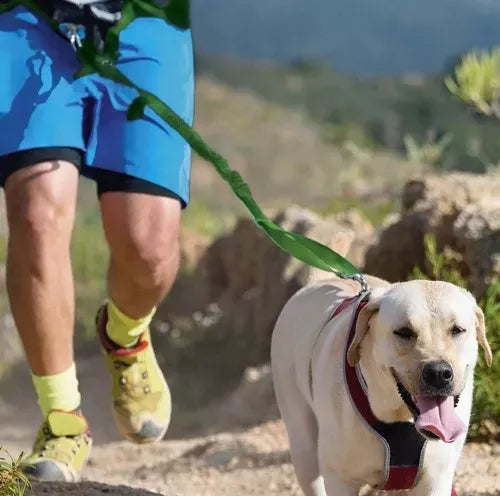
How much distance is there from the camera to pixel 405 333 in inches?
103

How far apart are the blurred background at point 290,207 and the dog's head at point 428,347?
Result: 114 cm

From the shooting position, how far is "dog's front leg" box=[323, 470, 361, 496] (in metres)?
2.87

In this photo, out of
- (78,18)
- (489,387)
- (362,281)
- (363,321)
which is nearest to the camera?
(363,321)

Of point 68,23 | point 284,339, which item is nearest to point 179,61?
point 68,23

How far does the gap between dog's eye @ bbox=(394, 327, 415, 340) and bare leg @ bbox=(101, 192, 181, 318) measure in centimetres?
119

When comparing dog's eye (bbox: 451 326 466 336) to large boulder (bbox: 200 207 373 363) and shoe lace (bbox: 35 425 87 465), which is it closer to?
shoe lace (bbox: 35 425 87 465)

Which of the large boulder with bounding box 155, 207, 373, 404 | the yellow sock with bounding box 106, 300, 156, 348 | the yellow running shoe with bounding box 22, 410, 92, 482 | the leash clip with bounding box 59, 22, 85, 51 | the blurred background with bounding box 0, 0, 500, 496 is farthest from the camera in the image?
the large boulder with bounding box 155, 207, 373, 404

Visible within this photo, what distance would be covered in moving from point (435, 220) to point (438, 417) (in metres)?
2.80

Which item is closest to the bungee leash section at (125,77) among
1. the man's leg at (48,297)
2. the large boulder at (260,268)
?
the man's leg at (48,297)

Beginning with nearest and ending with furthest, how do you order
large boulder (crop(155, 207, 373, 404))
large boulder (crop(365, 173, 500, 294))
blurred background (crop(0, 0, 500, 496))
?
blurred background (crop(0, 0, 500, 496)) → large boulder (crop(365, 173, 500, 294)) → large boulder (crop(155, 207, 373, 404))

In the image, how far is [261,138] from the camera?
42.9 ft

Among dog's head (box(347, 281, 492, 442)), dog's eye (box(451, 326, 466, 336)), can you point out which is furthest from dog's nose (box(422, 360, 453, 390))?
dog's eye (box(451, 326, 466, 336))

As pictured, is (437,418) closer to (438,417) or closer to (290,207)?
(438,417)

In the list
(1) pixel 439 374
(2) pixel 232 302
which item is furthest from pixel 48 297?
(2) pixel 232 302
